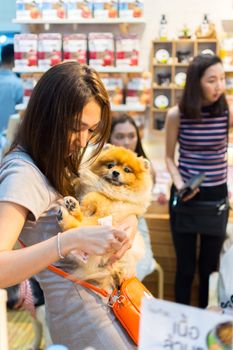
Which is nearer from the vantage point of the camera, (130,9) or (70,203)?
(70,203)

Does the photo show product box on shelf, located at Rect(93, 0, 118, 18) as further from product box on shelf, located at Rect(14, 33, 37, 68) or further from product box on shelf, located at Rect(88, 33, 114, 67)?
product box on shelf, located at Rect(14, 33, 37, 68)

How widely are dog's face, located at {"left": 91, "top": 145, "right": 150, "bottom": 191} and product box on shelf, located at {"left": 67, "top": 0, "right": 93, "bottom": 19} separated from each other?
2.57 metres

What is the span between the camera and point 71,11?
396 centimetres

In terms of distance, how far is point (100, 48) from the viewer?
13.1 ft

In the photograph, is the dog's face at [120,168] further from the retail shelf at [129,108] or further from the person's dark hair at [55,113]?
the retail shelf at [129,108]

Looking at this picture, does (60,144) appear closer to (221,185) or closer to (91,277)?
(91,277)

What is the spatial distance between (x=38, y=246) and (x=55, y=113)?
0.95ft

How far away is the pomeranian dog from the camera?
1.31m

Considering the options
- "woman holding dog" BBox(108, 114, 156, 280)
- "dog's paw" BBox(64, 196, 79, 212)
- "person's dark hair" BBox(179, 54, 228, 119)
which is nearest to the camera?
"dog's paw" BBox(64, 196, 79, 212)

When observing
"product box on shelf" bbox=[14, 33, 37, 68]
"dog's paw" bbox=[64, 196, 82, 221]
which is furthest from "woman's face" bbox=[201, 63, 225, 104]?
"product box on shelf" bbox=[14, 33, 37, 68]

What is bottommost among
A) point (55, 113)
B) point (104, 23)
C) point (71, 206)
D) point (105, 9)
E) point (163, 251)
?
point (163, 251)

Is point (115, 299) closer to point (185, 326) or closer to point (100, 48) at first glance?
point (185, 326)

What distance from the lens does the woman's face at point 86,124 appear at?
1.17 m

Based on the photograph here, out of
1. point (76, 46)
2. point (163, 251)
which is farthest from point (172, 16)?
point (163, 251)
